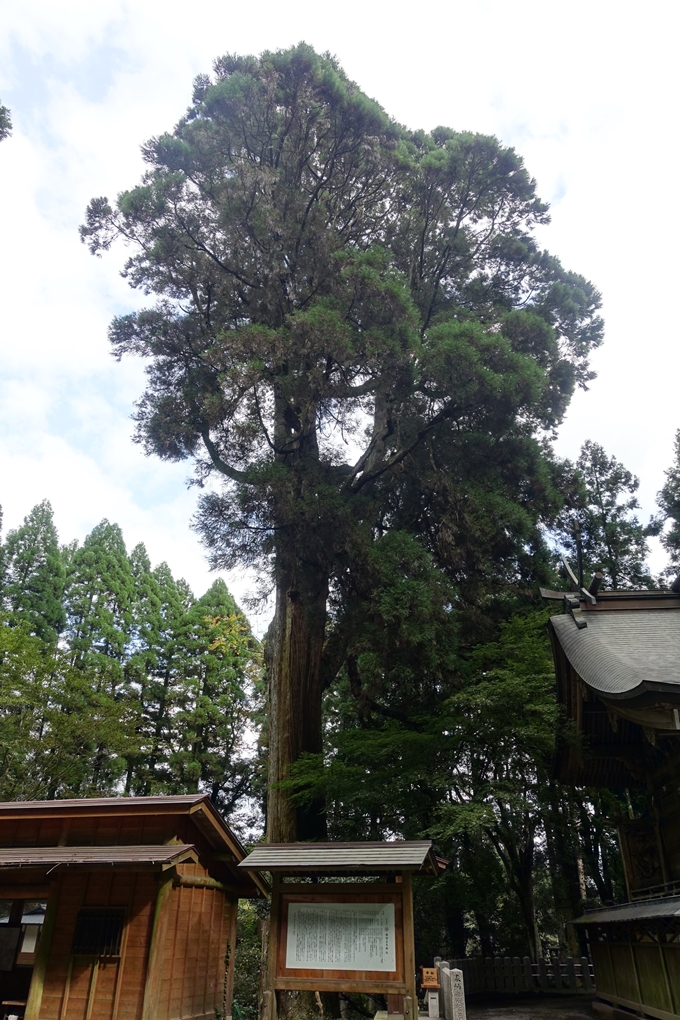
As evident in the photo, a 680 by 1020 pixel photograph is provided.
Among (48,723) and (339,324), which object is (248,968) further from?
(339,324)

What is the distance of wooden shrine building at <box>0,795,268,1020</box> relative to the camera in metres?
7.53

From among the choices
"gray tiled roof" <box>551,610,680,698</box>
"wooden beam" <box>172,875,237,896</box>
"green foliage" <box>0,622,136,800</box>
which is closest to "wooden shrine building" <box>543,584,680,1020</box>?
"gray tiled roof" <box>551,610,680,698</box>

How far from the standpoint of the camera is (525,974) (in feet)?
46.8

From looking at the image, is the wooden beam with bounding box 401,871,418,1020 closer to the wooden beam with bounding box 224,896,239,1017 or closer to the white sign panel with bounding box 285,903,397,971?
the white sign panel with bounding box 285,903,397,971

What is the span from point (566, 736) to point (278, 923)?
4729 mm

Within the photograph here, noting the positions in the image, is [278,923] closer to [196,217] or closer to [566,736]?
[566,736]

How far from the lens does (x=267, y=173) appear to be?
15688 millimetres

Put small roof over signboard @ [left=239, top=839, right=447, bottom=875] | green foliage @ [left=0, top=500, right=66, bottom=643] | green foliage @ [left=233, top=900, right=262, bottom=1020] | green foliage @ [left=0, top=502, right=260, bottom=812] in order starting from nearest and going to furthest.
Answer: small roof over signboard @ [left=239, top=839, right=447, bottom=875]
green foliage @ [left=233, top=900, right=262, bottom=1020]
green foliage @ [left=0, top=502, right=260, bottom=812]
green foliage @ [left=0, top=500, right=66, bottom=643]

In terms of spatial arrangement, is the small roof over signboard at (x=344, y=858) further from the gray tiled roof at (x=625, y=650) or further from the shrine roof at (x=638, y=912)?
the gray tiled roof at (x=625, y=650)

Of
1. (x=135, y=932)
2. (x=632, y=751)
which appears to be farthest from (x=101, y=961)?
(x=632, y=751)

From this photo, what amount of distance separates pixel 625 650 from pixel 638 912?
291cm

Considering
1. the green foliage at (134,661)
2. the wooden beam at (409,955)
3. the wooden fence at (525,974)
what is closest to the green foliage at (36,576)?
the green foliage at (134,661)

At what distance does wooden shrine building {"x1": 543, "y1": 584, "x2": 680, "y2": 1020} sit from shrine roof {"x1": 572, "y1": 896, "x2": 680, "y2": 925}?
2 cm

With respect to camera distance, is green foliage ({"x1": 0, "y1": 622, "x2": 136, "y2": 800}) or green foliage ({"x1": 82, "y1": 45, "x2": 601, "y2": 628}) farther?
green foliage ({"x1": 0, "y1": 622, "x2": 136, "y2": 800})
